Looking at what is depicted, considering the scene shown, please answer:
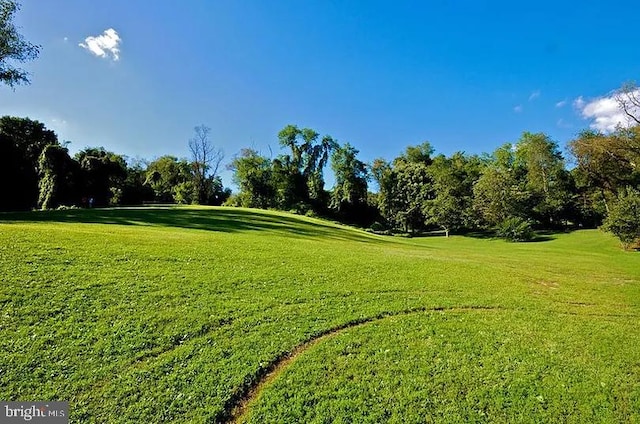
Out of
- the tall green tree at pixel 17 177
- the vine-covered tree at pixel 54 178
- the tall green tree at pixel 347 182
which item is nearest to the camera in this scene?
the vine-covered tree at pixel 54 178

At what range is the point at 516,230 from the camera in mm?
50094

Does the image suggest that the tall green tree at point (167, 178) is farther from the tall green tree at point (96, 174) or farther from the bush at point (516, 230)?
the bush at point (516, 230)

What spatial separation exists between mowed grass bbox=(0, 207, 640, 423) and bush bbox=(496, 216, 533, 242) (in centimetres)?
3830

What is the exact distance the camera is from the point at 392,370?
305 inches

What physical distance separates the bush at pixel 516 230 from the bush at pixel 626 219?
45.8 ft

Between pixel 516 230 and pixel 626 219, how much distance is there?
1644 centimetres

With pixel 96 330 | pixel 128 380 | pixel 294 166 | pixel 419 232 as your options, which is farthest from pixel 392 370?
pixel 294 166

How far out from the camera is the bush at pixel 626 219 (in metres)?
33.5

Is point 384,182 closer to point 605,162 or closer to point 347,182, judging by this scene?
point 347,182

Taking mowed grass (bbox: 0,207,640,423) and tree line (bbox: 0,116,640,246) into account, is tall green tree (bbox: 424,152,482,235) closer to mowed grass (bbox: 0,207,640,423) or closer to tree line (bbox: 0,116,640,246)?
tree line (bbox: 0,116,640,246)

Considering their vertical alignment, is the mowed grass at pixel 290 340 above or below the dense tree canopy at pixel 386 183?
below

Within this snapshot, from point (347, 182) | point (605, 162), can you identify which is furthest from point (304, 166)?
point (605, 162)

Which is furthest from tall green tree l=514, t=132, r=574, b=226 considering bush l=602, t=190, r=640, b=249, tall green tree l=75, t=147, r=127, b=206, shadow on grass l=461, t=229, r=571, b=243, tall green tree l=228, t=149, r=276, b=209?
tall green tree l=75, t=147, r=127, b=206

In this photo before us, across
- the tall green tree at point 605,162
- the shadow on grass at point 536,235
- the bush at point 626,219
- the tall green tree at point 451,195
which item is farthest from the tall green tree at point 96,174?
the tall green tree at point 605,162
